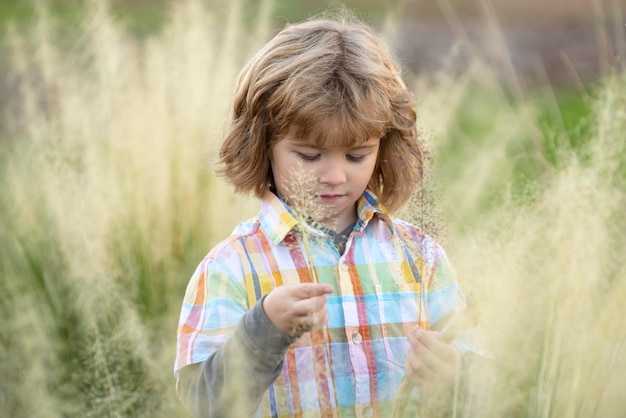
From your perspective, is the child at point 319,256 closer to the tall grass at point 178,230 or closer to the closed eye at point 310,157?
the closed eye at point 310,157

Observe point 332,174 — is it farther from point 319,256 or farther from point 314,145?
point 319,256

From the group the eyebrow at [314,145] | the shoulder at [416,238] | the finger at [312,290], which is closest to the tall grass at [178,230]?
the shoulder at [416,238]

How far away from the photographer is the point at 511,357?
64.7 inches

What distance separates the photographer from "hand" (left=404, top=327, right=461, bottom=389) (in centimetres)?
172

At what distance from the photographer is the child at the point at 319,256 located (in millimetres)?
1993

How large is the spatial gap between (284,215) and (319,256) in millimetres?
121

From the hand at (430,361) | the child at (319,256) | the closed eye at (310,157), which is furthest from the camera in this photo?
the closed eye at (310,157)

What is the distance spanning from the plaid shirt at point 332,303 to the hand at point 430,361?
19 centimetres

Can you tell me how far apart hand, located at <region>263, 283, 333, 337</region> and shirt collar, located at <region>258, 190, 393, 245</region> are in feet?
1.17

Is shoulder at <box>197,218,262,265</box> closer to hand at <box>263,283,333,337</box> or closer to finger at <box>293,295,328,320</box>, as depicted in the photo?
hand at <box>263,283,333,337</box>

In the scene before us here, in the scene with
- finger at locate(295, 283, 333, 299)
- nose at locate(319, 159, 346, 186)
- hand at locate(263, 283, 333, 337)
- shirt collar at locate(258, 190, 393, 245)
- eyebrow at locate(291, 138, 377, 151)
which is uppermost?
eyebrow at locate(291, 138, 377, 151)

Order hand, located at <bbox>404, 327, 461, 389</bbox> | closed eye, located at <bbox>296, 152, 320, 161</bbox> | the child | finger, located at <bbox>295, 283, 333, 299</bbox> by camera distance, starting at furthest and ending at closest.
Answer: closed eye, located at <bbox>296, 152, 320, 161</bbox>
the child
hand, located at <bbox>404, 327, 461, 389</bbox>
finger, located at <bbox>295, 283, 333, 299</bbox>

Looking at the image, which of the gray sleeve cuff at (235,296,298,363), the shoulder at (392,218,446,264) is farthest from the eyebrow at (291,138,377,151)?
the gray sleeve cuff at (235,296,298,363)

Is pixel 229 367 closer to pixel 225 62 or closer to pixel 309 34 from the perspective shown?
pixel 309 34
